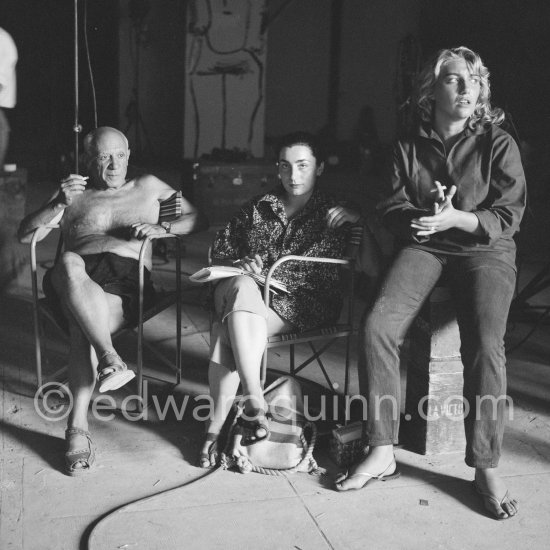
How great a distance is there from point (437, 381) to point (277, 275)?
0.70 m

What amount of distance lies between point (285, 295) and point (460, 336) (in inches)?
26.5

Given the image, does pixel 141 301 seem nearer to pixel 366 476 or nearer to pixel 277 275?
pixel 277 275

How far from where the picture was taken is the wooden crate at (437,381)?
9.53 feet

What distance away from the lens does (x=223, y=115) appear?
7.98 m

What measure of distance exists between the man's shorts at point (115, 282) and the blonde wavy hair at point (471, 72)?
4.23 feet

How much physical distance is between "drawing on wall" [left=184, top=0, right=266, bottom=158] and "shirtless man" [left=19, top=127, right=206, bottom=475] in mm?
4493

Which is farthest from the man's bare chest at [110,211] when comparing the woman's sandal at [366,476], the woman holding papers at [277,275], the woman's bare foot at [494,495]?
the woman's bare foot at [494,495]

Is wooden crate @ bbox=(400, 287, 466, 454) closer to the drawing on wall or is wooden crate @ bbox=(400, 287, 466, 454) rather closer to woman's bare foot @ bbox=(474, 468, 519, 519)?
woman's bare foot @ bbox=(474, 468, 519, 519)

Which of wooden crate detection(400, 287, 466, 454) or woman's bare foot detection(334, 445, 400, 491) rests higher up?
wooden crate detection(400, 287, 466, 454)

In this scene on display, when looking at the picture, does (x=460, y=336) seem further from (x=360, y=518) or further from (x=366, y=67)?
(x=366, y=67)

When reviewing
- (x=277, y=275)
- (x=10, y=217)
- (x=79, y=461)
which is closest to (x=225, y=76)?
(x=10, y=217)

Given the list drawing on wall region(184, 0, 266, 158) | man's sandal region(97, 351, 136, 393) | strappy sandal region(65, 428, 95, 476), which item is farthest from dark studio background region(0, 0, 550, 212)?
strappy sandal region(65, 428, 95, 476)

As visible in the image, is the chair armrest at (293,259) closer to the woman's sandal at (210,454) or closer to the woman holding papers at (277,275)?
the woman holding papers at (277,275)

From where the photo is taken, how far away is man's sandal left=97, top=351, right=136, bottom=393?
2793 millimetres
